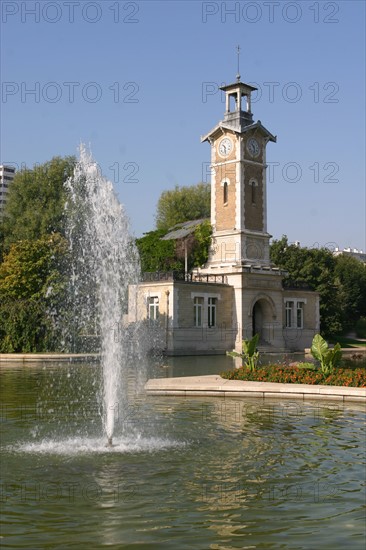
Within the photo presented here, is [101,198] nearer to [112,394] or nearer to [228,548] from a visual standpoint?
[112,394]

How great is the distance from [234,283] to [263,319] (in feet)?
13.9

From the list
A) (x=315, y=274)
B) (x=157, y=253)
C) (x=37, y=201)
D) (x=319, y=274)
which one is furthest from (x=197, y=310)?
(x=37, y=201)

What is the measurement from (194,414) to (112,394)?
224 cm

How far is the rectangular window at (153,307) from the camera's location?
41.6m

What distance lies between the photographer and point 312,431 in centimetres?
1234

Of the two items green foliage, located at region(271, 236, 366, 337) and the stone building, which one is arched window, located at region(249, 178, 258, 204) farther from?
green foliage, located at region(271, 236, 366, 337)

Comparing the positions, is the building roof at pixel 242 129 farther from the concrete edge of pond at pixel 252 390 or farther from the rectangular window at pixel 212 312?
the concrete edge of pond at pixel 252 390

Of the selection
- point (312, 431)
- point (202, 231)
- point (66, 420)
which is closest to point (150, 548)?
point (312, 431)

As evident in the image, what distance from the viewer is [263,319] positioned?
4688 cm

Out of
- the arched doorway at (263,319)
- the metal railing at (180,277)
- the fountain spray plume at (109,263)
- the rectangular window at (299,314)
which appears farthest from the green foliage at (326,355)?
the rectangular window at (299,314)

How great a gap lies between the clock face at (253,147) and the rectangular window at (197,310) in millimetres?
12134

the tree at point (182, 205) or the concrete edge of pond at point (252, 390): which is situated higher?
the tree at point (182, 205)

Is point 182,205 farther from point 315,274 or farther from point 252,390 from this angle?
point 252,390

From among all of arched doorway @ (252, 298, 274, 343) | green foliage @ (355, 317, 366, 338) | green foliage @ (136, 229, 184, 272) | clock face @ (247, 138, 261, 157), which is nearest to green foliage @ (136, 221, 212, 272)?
green foliage @ (136, 229, 184, 272)
